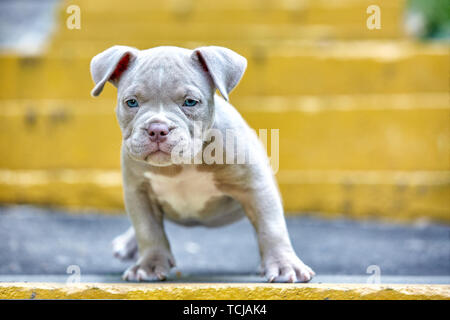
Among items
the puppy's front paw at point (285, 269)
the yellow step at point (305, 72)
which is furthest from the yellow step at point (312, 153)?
the puppy's front paw at point (285, 269)

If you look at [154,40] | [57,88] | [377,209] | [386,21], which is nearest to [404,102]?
[377,209]

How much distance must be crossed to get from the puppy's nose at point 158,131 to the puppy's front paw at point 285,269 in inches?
31.9

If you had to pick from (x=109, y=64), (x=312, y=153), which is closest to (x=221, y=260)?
(x=109, y=64)

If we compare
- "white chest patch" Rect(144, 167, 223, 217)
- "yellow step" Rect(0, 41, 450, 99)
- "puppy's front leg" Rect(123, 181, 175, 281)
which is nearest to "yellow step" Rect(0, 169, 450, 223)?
"yellow step" Rect(0, 41, 450, 99)

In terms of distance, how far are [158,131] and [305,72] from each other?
4372 mm

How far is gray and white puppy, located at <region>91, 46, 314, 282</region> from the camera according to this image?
8.67 ft

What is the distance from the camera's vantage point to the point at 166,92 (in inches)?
104

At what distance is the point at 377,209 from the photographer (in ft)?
20.1

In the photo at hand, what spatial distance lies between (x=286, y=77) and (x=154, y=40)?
6.93ft

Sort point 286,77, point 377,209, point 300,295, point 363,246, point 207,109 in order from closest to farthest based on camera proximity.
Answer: point 300,295 → point 207,109 → point 363,246 → point 377,209 → point 286,77

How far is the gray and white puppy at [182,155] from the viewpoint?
2.64 metres

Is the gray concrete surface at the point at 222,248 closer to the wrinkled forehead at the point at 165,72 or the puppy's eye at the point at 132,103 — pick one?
the puppy's eye at the point at 132,103

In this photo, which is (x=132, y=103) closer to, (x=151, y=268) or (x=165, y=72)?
(x=165, y=72)
